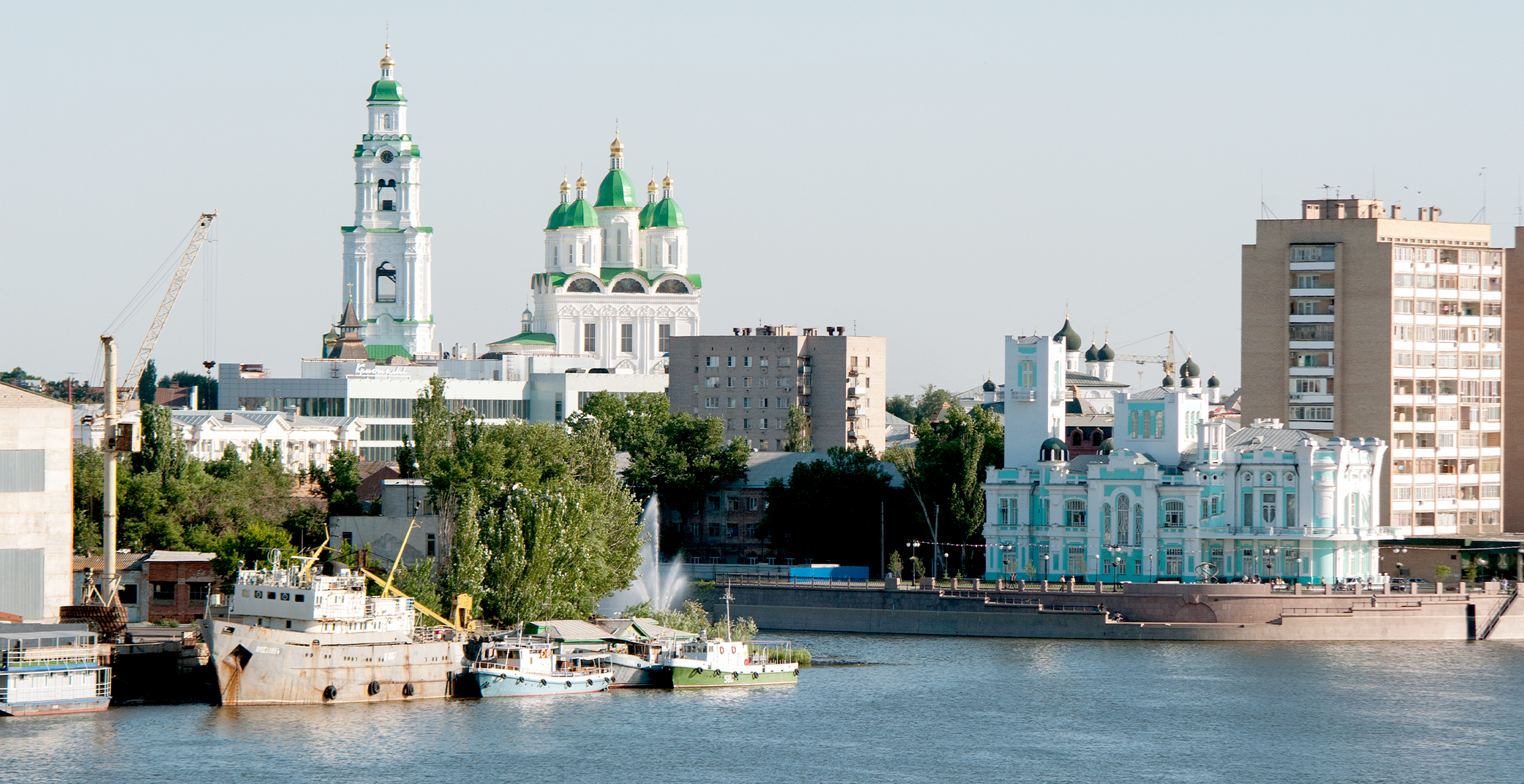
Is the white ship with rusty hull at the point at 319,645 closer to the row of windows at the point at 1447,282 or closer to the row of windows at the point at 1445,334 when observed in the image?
the row of windows at the point at 1445,334

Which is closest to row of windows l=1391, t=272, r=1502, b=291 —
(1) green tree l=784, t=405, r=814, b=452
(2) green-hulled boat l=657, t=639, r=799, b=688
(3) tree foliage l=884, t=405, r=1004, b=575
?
(3) tree foliage l=884, t=405, r=1004, b=575

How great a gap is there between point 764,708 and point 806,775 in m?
15.3

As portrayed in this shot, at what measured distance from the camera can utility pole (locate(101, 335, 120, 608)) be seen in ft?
349

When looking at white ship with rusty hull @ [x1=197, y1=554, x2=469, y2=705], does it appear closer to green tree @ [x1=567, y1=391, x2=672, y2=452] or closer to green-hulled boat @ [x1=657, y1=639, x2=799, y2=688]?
green-hulled boat @ [x1=657, y1=639, x2=799, y2=688]

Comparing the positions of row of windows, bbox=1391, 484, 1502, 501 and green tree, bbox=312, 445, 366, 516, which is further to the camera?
row of windows, bbox=1391, 484, 1502, 501

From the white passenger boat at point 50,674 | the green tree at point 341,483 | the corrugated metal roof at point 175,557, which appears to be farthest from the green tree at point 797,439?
the white passenger boat at point 50,674

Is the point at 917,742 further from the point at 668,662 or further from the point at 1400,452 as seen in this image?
the point at 1400,452

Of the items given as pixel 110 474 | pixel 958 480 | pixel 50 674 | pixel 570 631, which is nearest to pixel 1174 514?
pixel 958 480

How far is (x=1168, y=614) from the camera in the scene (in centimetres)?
12400

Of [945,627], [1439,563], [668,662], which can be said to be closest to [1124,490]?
[945,627]

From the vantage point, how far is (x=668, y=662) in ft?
329

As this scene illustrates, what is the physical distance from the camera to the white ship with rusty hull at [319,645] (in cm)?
8969

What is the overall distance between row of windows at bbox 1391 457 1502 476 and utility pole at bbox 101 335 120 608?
3169 inches

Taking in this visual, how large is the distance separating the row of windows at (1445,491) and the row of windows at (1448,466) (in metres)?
0.85
